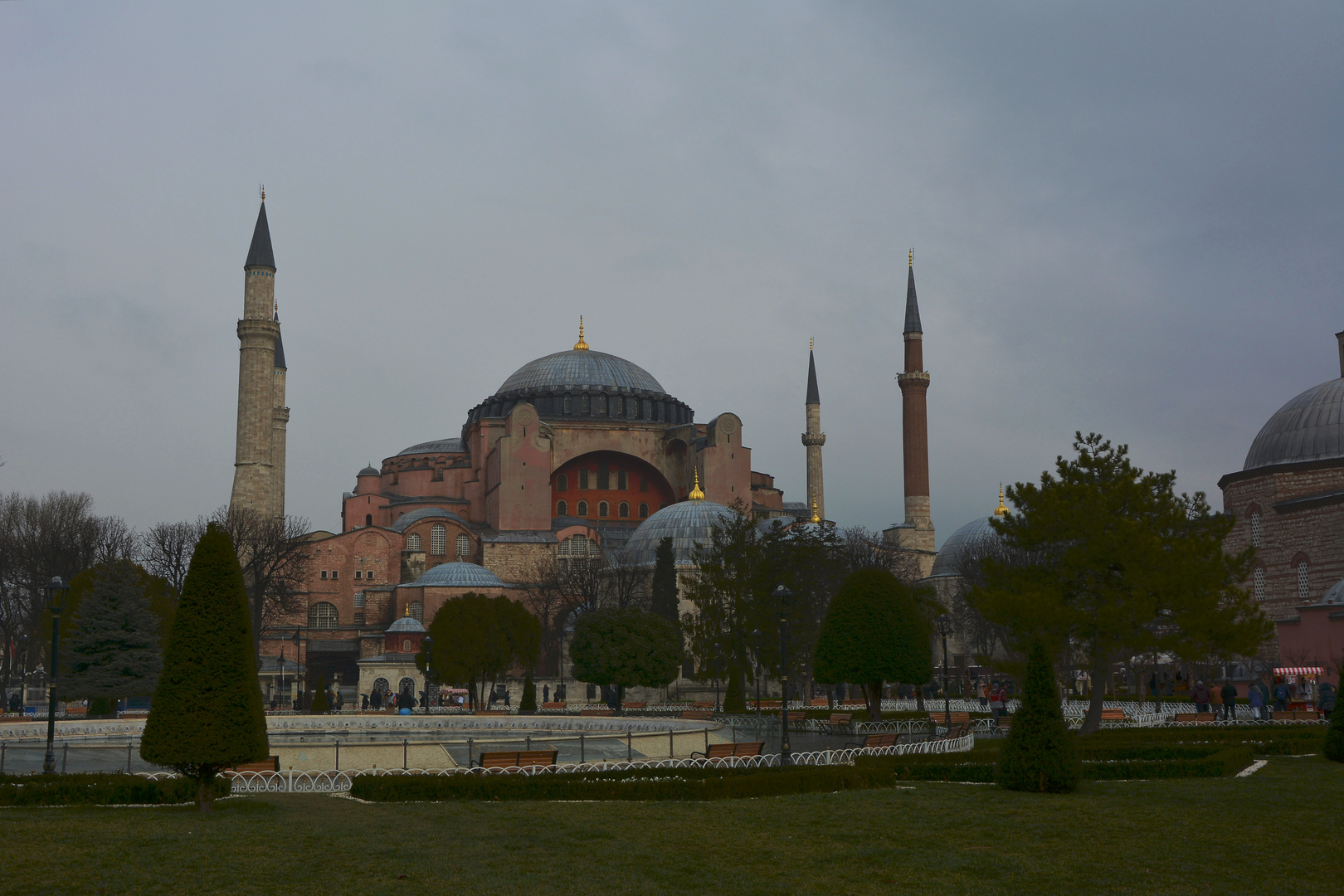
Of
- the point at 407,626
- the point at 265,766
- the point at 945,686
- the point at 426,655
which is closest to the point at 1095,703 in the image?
the point at 265,766

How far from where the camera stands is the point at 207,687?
978cm

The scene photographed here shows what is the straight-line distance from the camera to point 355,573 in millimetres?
52469

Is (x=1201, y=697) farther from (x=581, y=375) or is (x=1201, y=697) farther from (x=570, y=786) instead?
(x=581, y=375)

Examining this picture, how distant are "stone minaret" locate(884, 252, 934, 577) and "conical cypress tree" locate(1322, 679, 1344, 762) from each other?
137ft

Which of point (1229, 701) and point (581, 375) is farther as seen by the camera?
point (581, 375)

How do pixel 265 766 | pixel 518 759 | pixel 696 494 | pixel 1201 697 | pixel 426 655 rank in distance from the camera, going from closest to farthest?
pixel 265 766, pixel 518 759, pixel 1201 697, pixel 426 655, pixel 696 494

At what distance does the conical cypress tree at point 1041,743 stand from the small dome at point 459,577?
38.7m

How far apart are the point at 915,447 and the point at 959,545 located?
5928 mm

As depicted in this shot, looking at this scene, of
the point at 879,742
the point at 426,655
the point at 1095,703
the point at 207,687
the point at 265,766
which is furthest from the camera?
the point at 426,655

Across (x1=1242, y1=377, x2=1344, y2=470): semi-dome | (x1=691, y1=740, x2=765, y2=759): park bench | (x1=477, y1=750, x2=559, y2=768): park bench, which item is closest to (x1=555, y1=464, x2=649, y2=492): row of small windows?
(x1=1242, y1=377, x2=1344, y2=470): semi-dome

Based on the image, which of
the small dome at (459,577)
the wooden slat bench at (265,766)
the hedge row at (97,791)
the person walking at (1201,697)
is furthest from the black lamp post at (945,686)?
the small dome at (459,577)

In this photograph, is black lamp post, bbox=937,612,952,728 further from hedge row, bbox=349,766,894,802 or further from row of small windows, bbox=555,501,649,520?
row of small windows, bbox=555,501,649,520

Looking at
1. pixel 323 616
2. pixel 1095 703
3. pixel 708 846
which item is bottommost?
pixel 708 846

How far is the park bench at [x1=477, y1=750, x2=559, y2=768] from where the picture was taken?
12867 millimetres
